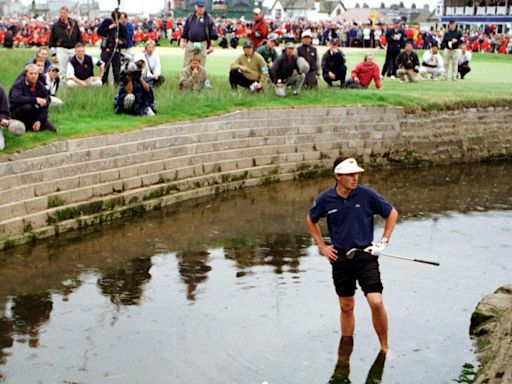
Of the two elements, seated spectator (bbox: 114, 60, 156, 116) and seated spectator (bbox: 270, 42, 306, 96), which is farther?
seated spectator (bbox: 270, 42, 306, 96)

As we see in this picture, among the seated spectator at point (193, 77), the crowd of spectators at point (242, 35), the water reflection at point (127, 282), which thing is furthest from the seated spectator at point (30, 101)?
the crowd of spectators at point (242, 35)

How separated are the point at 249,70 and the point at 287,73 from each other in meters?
0.88

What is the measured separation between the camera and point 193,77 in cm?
2088

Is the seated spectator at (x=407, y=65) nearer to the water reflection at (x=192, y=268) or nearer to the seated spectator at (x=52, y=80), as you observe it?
the seated spectator at (x=52, y=80)

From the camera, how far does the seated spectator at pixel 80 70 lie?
20.5 m

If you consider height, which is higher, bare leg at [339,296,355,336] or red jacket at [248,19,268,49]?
red jacket at [248,19,268,49]

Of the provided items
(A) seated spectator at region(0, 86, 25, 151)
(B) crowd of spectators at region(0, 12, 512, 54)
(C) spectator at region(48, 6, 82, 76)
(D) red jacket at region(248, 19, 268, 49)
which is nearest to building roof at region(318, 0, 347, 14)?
(B) crowd of spectators at region(0, 12, 512, 54)

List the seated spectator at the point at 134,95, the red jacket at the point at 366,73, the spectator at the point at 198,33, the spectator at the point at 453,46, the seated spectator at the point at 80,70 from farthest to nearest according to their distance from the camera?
1. the spectator at the point at 453,46
2. the red jacket at the point at 366,73
3. the spectator at the point at 198,33
4. the seated spectator at the point at 80,70
5. the seated spectator at the point at 134,95

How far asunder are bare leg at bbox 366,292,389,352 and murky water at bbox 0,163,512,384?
0.66ft

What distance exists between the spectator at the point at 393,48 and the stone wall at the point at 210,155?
18.0 feet

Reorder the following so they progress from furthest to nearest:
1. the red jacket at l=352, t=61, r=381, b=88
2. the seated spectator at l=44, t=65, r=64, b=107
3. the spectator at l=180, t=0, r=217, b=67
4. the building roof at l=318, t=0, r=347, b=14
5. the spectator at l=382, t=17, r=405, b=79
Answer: the building roof at l=318, t=0, r=347, b=14
the spectator at l=382, t=17, r=405, b=79
the red jacket at l=352, t=61, r=381, b=88
the spectator at l=180, t=0, r=217, b=67
the seated spectator at l=44, t=65, r=64, b=107

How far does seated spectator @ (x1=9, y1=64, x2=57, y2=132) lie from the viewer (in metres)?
15.2

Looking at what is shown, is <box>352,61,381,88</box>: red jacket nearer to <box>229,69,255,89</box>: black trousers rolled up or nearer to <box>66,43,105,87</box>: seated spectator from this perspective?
<box>229,69,255,89</box>: black trousers rolled up

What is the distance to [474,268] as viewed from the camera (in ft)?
43.2
